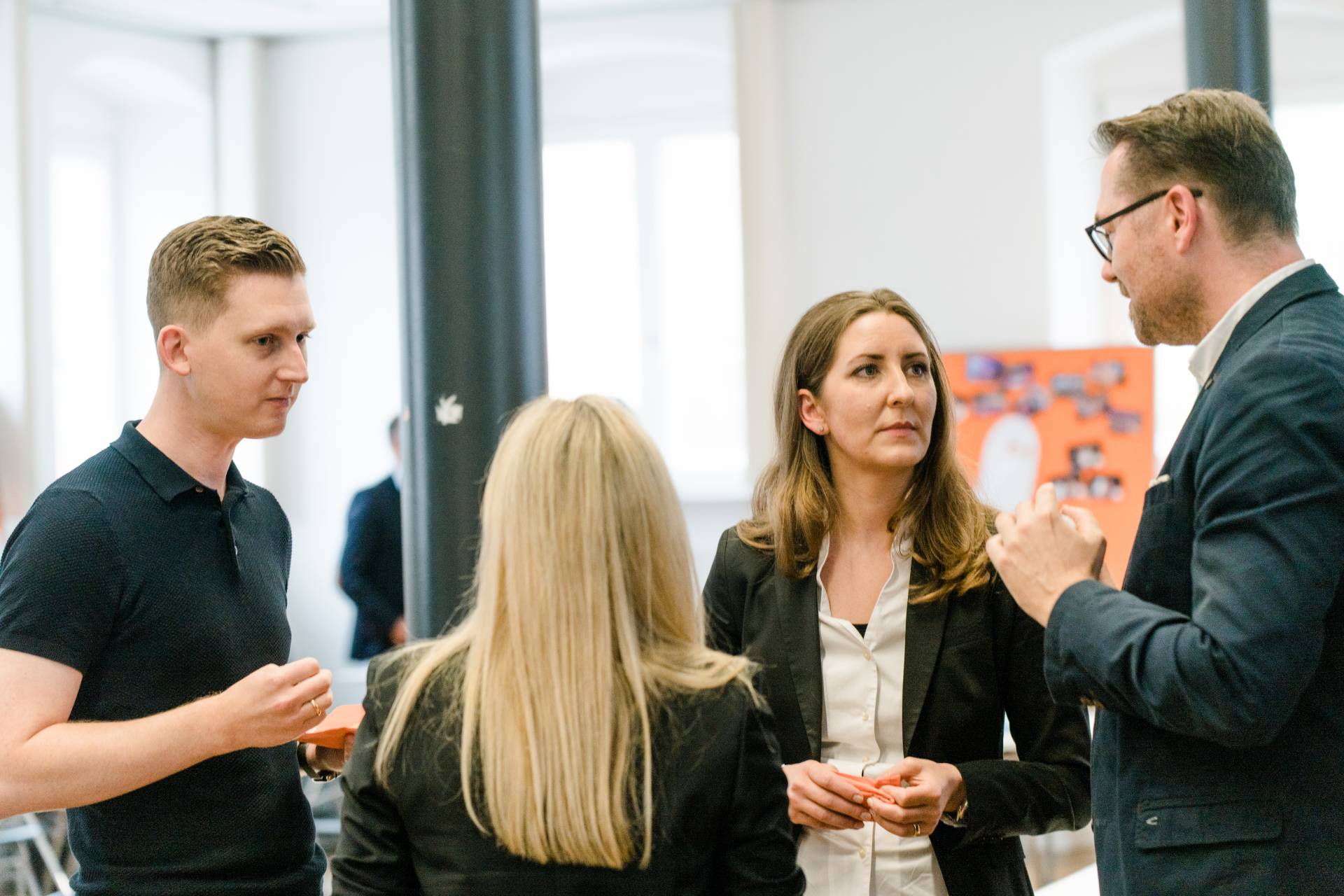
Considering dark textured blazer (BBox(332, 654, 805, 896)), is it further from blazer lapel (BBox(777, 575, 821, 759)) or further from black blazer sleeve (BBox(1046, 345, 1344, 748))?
blazer lapel (BBox(777, 575, 821, 759))

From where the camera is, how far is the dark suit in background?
230 inches

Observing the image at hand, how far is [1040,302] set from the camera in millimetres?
6957

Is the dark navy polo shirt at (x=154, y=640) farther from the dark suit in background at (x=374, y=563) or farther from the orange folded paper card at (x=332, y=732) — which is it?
the dark suit in background at (x=374, y=563)

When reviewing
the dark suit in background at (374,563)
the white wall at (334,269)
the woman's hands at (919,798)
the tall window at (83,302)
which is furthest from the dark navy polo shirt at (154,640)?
the tall window at (83,302)

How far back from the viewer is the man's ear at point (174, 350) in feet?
6.59

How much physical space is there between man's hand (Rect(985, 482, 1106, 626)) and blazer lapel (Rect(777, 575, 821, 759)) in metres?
0.51

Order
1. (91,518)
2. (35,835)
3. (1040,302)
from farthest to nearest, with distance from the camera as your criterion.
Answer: (1040,302), (35,835), (91,518)

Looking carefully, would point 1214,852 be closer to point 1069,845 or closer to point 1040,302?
point 1069,845

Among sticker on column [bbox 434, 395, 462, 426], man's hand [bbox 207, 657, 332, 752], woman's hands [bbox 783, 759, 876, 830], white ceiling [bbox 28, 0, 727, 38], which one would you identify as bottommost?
woman's hands [bbox 783, 759, 876, 830]

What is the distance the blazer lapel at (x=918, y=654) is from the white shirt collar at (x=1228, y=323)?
0.59 m

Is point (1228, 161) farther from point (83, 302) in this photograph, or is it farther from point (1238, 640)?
point (83, 302)

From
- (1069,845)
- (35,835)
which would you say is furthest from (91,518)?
(1069,845)

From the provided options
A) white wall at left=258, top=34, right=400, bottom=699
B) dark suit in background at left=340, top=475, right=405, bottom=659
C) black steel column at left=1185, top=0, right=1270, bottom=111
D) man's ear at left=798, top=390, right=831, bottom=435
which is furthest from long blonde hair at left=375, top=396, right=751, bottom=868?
white wall at left=258, top=34, right=400, bottom=699

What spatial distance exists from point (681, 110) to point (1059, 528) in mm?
6444
